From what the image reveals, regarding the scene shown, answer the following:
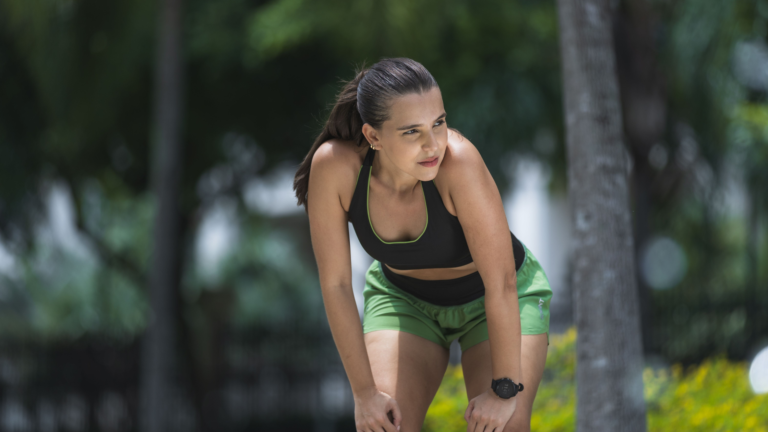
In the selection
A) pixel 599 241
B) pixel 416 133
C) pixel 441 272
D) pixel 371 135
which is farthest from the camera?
pixel 599 241

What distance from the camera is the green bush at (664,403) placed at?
3912mm

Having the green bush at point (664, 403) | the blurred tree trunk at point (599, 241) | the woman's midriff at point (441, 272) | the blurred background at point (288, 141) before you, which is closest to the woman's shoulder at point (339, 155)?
the woman's midriff at point (441, 272)

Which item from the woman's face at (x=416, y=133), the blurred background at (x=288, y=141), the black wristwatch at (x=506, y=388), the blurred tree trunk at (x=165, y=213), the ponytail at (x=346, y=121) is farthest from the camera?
the blurred tree trunk at (x=165, y=213)

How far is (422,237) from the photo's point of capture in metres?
2.19

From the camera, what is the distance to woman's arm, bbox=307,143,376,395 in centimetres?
218

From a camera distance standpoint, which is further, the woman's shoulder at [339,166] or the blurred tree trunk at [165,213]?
the blurred tree trunk at [165,213]

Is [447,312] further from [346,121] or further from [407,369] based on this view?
[346,121]

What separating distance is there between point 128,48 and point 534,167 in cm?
477

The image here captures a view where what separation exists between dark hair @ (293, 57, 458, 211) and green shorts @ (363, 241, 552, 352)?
0.57 m

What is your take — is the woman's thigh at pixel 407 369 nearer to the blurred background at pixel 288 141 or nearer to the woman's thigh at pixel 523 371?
the woman's thigh at pixel 523 371

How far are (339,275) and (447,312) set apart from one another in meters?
0.43

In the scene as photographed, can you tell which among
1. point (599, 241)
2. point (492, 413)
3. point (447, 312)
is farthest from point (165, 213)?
point (492, 413)

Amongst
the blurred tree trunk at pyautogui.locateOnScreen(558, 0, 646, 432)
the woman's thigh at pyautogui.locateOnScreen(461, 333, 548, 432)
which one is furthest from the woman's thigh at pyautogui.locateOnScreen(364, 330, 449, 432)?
the blurred tree trunk at pyautogui.locateOnScreen(558, 0, 646, 432)

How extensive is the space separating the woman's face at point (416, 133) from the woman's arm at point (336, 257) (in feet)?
0.72
